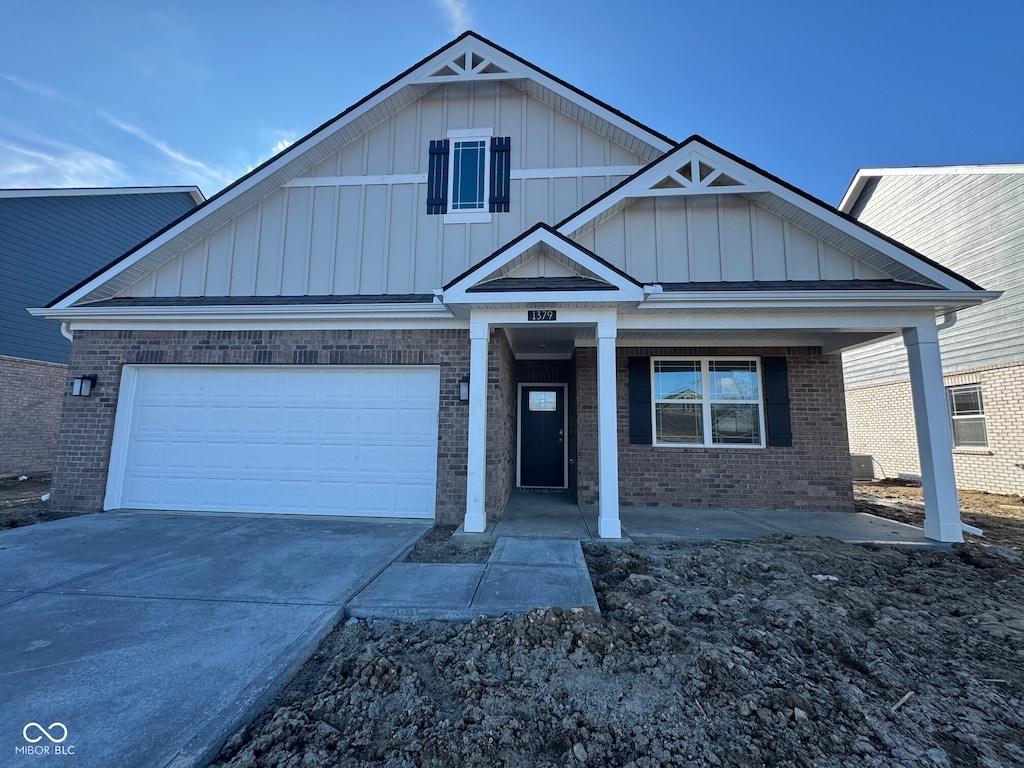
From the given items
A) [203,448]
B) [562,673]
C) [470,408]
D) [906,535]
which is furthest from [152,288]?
[906,535]

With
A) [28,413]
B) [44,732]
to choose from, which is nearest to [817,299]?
[44,732]

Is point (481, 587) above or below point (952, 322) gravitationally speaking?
below

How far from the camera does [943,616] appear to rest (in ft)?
10.8

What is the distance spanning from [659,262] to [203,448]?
751cm

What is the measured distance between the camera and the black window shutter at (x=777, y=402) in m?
7.29

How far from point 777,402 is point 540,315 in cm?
466

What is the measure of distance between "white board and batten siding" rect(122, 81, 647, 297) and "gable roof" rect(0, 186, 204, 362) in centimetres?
801

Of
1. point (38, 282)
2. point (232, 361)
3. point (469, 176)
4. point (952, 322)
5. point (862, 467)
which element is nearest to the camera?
point (952, 322)

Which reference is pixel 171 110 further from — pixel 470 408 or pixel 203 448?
pixel 470 408

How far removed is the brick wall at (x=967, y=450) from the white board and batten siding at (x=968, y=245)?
1.25ft

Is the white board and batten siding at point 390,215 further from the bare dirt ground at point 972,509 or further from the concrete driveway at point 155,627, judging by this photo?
the bare dirt ground at point 972,509

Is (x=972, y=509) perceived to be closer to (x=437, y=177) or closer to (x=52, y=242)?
(x=437, y=177)

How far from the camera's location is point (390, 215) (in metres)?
7.11

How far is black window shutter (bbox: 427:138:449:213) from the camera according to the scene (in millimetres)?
7062
